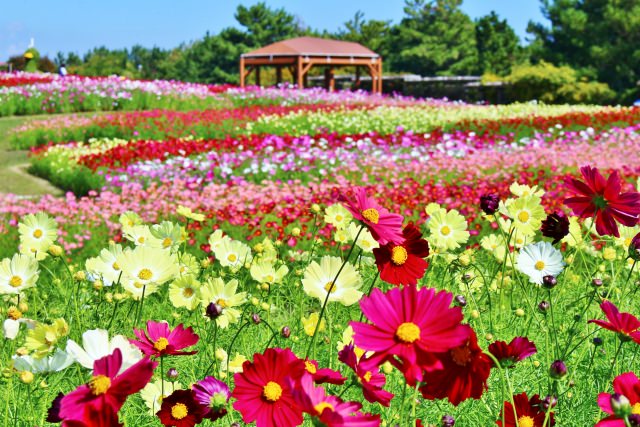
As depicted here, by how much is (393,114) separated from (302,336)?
42.4 ft

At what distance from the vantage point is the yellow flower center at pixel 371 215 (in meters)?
1.30

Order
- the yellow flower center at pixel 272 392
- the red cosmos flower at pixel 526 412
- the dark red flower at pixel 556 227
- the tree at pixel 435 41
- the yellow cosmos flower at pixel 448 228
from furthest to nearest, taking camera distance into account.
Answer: the tree at pixel 435 41
the yellow cosmos flower at pixel 448 228
the dark red flower at pixel 556 227
the red cosmos flower at pixel 526 412
the yellow flower center at pixel 272 392

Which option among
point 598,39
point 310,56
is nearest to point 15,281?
point 310,56

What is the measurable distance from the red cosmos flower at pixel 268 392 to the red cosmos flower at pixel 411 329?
153 millimetres

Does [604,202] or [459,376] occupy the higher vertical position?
[604,202]

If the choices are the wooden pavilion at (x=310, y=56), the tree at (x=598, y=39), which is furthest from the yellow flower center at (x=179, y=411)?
the tree at (x=598, y=39)

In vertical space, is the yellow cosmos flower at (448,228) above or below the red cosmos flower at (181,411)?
above

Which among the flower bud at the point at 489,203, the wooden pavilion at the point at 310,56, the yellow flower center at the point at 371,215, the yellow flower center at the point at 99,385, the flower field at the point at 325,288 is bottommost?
the flower field at the point at 325,288

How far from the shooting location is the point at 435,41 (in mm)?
39875

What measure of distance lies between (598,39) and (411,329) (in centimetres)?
3217

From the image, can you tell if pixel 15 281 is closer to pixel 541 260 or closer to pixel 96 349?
pixel 96 349

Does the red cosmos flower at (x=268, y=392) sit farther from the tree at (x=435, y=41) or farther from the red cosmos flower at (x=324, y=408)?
the tree at (x=435, y=41)

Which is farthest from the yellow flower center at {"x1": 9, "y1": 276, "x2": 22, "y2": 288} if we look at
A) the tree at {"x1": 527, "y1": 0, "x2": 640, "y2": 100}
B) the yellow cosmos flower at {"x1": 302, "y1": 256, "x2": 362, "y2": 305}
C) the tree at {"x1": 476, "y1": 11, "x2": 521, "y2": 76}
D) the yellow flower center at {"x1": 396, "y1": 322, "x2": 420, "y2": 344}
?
the tree at {"x1": 476, "y1": 11, "x2": 521, "y2": 76}

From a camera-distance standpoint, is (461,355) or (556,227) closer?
(461,355)
